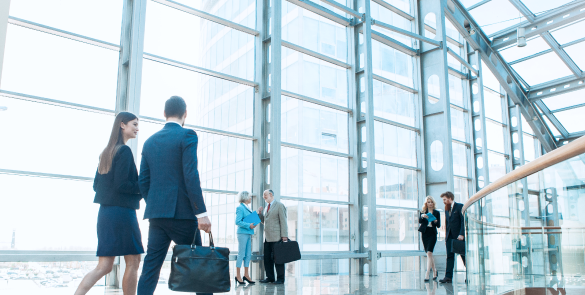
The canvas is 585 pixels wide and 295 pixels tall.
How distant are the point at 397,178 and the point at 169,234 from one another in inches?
344

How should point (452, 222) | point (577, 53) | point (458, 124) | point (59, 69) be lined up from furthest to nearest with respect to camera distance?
point (577, 53) < point (458, 124) < point (452, 222) < point (59, 69)

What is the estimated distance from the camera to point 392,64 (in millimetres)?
11133

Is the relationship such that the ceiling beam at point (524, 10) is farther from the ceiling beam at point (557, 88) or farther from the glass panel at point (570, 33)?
the ceiling beam at point (557, 88)

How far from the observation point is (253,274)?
24.4ft

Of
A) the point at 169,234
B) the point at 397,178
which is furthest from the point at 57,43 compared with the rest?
the point at 397,178

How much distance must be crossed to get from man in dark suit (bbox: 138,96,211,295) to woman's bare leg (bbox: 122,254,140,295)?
47cm

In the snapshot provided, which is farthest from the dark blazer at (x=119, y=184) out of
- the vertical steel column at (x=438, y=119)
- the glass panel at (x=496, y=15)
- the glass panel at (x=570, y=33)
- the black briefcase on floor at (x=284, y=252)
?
the glass panel at (x=570, y=33)

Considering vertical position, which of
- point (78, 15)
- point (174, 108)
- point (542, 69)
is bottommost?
point (174, 108)

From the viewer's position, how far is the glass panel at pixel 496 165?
46.3 ft

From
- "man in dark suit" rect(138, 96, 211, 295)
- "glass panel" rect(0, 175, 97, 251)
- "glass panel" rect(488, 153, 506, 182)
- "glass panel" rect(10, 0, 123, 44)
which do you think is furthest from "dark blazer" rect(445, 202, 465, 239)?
"glass panel" rect(488, 153, 506, 182)

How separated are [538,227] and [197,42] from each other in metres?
6.07

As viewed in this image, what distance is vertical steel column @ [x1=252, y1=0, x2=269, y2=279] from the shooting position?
7.55m

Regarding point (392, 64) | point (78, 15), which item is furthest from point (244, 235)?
point (392, 64)

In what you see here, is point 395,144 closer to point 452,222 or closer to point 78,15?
point 452,222
